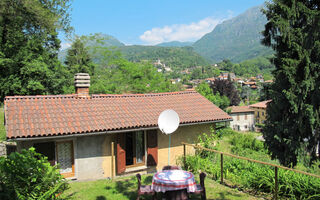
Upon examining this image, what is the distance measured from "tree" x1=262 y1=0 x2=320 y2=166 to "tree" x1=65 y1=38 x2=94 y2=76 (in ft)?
76.4

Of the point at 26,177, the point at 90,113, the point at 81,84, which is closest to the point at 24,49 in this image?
the point at 81,84

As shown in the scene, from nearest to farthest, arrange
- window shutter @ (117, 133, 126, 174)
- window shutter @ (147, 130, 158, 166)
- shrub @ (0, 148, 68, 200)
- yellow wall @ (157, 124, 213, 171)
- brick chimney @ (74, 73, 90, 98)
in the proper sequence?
1. shrub @ (0, 148, 68, 200)
2. window shutter @ (117, 133, 126, 174)
3. window shutter @ (147, 130, 158, 166)
4. yellow wall @ (157, 124, 213, 171)
5. brick chimney @ (74, 73, 90, 98)

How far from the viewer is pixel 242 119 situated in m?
57.9

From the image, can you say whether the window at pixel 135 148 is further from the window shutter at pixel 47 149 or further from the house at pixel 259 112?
the house at pixel 259 112

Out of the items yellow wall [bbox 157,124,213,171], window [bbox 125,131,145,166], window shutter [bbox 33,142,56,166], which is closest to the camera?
window shutter [bbox 33,142,56,166]

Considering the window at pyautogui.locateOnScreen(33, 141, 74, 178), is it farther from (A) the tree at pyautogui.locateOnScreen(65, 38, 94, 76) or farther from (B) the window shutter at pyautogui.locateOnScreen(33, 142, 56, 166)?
(A) the tree at pyautogui.locateOnScreen(65, 38, 94, 76)

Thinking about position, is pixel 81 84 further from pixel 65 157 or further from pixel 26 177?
pixel 26 177

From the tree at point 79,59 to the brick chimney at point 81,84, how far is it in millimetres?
19764

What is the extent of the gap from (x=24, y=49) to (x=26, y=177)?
61.8 ft

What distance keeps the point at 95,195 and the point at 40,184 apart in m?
2.25

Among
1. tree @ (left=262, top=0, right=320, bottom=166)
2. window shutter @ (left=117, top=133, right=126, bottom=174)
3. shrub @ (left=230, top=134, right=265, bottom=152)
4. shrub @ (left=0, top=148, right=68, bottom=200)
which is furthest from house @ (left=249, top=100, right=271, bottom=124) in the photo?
shrub @ (left=0, top=148, right=68, bottom=200)

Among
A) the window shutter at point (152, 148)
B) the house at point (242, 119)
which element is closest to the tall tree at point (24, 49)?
the window shutter at point (152, 148)

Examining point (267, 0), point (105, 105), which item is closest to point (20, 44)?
point (105, 105)

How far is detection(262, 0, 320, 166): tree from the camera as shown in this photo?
1388 cm
